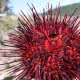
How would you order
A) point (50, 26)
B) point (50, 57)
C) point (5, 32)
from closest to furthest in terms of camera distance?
point (50, 57)
point (50, 26)
point (5, 32)

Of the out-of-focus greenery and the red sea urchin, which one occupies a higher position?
the out-of-focus greenery

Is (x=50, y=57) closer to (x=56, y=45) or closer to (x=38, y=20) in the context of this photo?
(x=56, y=45)

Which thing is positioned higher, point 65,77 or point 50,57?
point 50,57

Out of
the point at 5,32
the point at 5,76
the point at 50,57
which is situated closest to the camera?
the point at 50,57

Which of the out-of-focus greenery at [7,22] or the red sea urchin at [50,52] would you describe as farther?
the out-of-focus greenery at [7,22]

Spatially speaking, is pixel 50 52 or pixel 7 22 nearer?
pixel 50 52

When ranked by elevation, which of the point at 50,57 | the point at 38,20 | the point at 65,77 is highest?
the point at 38,20

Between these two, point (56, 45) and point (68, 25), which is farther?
point (68, 25)

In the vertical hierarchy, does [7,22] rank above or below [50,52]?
above

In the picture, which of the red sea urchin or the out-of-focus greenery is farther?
the out-of-focus greenery

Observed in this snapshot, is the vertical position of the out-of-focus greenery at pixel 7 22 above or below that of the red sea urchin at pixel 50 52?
above

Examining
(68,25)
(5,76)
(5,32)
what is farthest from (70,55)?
(5,32)
